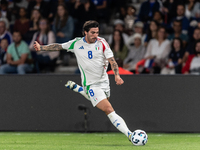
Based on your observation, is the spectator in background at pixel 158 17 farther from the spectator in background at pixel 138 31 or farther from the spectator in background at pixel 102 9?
the spectator in background at pixel 102 9

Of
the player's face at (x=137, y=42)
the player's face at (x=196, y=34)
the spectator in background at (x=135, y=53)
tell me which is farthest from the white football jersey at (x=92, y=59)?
the player's face at (x=137, y=42)

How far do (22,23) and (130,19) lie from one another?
346 centimetres

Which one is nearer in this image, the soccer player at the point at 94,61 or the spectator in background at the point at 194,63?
the soccer player at the point at 94,61

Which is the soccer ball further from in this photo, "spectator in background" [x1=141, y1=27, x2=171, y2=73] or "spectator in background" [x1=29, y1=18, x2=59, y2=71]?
"spectator in background" [x1=29, y1=18, x2=59, y2=71]

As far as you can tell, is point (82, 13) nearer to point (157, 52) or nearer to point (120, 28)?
point (120, 28)

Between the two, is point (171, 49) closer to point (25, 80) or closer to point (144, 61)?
point (144, 61)

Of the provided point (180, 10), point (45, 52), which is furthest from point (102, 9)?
point (180, 10)

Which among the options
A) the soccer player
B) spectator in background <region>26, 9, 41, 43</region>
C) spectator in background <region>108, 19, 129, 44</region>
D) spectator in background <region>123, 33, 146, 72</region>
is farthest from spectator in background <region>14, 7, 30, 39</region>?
Result: the soccer player

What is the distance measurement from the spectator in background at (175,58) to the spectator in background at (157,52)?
0.15 meters

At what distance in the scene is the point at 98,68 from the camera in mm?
6996

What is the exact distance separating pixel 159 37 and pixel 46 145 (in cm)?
636

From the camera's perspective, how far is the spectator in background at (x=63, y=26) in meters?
13.1

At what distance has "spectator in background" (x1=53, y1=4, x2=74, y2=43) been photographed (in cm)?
1315

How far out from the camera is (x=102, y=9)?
1372 centimetres
